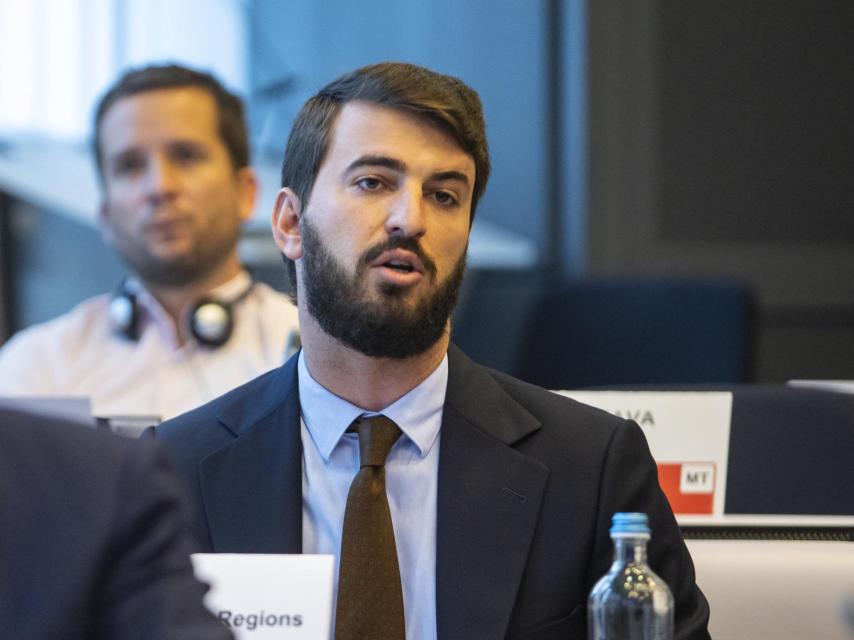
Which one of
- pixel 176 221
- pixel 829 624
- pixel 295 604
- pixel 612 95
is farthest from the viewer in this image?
pixel 612 95

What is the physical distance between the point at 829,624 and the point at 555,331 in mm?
1842

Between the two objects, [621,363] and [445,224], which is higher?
[445,224]

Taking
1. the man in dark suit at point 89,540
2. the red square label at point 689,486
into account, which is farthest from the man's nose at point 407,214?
the man in dark suit at point 89,540

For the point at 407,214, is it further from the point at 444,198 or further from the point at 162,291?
the point at 162,291

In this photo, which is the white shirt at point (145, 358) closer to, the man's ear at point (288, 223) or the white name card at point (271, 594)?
the man's ear at point (288, 223)

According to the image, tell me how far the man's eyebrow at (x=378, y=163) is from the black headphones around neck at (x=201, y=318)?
122 centimetres

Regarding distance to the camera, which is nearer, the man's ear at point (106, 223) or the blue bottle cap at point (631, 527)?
the blue bottle cap at point (631, 527)

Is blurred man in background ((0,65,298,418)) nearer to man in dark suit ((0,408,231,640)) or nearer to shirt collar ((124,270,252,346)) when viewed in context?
shirt collar ((124,270,252,346))

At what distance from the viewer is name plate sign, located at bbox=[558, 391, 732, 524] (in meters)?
1.88

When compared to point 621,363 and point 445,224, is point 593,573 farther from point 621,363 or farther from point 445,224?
point 621,363

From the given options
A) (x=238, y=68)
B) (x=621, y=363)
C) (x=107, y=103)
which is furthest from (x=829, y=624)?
(x=238, y=68)

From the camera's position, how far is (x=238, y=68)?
406 cm

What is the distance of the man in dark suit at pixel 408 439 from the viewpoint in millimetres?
1710

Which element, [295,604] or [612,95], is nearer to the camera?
[295,604]
